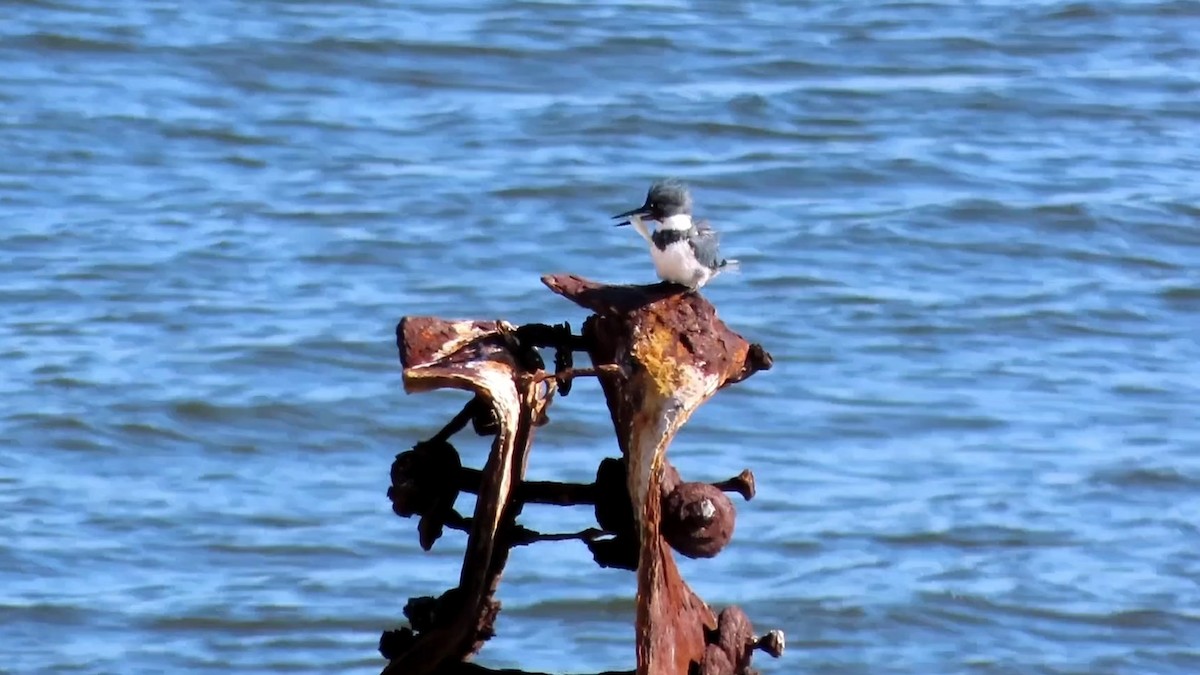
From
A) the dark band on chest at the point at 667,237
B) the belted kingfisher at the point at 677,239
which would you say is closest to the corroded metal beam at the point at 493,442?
the belted kingfisher at the point at 677,239

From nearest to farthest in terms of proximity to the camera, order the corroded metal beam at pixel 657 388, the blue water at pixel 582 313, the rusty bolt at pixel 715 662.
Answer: the corroded metal beam at pixel 657 388 < the rusty bolt at pixel 715 662 < the blue water at pixel 582 313

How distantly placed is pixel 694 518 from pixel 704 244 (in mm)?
1483

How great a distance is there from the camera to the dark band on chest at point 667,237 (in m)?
3.65

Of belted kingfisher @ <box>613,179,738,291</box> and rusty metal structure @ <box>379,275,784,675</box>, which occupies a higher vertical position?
belted kingfisher @ <box>613,179,738,291</box>

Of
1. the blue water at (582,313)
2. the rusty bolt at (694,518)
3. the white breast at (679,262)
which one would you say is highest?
the blue water at (582,313)

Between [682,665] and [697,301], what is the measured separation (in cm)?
43

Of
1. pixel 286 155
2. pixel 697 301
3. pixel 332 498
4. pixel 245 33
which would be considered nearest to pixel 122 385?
pixel 332 498

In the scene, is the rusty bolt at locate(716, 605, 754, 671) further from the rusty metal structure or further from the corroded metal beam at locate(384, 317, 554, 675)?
the corroded metal beam at locate(384, 317, 554, 675)

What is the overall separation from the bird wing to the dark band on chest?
0.01 meters

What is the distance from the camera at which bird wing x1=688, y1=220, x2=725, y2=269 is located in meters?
3.66

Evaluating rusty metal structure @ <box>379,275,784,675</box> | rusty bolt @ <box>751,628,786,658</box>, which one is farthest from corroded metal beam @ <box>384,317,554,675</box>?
rusty bolt @ <box>751,628,786,658</box>

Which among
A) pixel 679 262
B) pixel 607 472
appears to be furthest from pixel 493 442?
pixel 679 262

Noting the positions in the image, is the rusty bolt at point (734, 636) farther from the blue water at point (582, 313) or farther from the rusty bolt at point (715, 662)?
the blue water at point (582, 313)

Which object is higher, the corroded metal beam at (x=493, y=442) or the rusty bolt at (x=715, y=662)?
the corroded metal beam at (x=493, y=442)
